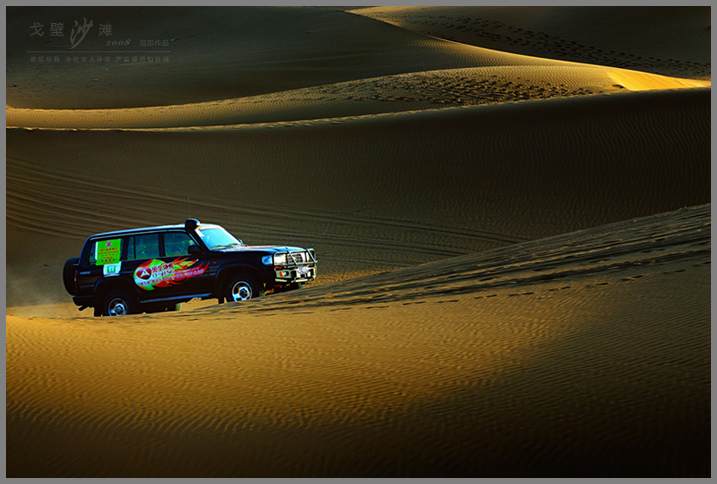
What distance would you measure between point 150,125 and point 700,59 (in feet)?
146

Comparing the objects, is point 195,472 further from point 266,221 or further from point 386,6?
point 386,6

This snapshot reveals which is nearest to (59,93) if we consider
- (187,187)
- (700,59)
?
(187,187)

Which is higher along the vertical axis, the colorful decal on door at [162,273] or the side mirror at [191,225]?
the side mirror at [191,225]

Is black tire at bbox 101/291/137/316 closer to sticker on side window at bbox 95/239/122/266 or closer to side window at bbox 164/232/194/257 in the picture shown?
sticker on side window at bbox 95/239/122/266

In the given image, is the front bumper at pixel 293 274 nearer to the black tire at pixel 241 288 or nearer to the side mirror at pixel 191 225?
the black tire at pixel 241 288

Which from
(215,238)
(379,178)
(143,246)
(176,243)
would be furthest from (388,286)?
(379,178)

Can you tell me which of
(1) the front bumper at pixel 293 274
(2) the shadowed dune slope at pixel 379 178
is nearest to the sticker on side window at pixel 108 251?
(1) the front bumper at pixel 293 274

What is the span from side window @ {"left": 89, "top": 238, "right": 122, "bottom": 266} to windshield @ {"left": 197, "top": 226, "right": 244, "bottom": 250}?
1347mm

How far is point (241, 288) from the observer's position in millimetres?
11117

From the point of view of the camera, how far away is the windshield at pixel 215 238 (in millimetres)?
11352

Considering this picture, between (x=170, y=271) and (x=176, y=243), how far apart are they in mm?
458

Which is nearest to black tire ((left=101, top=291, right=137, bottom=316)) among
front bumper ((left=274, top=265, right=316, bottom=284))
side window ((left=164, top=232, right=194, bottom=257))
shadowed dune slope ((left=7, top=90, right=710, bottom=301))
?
side window ((left=164, top=232, right=194, bottom=257))

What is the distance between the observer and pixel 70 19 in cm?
6197

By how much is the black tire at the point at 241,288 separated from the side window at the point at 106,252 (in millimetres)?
1900
